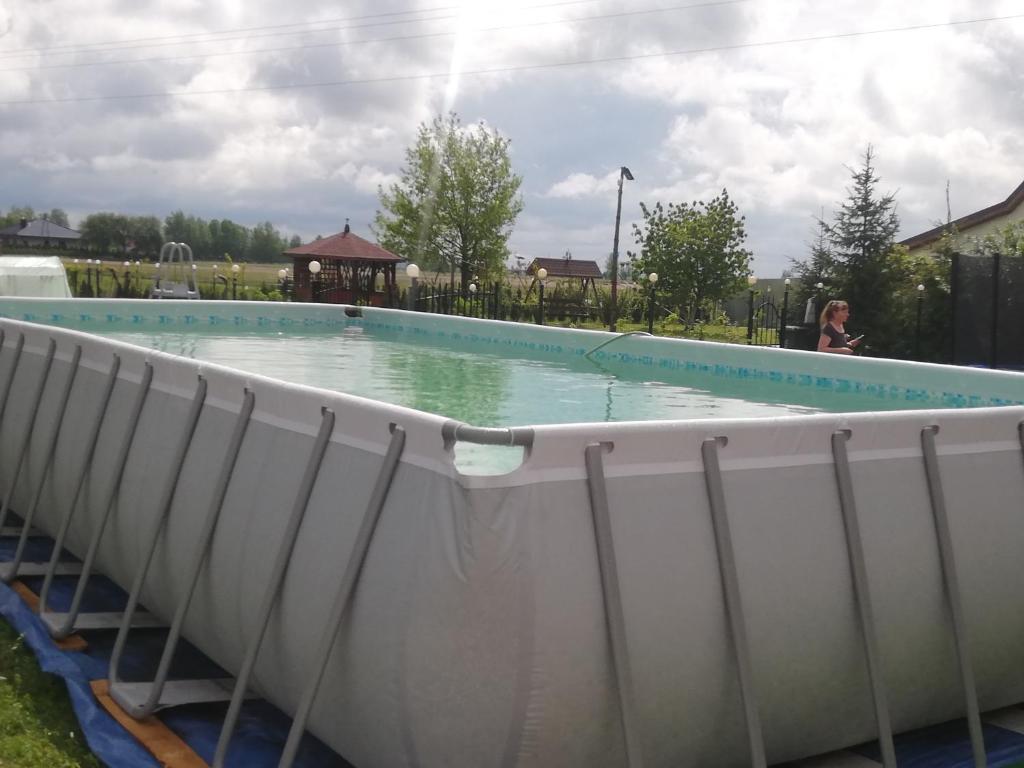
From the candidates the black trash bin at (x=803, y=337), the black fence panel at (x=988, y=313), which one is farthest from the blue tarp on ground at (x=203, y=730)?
the black trash bin at (x=803, y=337)

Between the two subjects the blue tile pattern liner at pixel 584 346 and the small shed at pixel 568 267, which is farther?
the small shed at pixel 568 267

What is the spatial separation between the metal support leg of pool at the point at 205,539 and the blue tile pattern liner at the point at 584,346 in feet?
13.3

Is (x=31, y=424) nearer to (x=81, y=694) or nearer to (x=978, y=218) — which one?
(x=81, y=694)

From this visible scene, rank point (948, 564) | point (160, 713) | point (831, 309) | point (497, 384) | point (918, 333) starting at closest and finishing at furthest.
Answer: point (948, 564) < point (160, 713) < point (497, 384) < point (831, 309) < point (918, 333)

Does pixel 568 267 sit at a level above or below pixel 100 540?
above

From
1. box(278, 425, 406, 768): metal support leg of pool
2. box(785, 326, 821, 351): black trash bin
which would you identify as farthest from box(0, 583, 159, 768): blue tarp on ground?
box(785, 326, 821, 351): black trash bin

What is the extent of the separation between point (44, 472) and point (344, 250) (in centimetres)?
3595

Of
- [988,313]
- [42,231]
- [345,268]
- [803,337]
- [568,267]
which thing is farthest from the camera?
[42,231]

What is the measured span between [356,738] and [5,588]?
106 inches

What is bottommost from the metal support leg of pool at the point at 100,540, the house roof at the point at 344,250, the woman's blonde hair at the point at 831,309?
the metal support leg of pool at the point at 100,540

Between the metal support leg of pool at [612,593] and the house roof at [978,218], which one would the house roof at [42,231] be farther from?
the metal support leg of pool at [612,593]

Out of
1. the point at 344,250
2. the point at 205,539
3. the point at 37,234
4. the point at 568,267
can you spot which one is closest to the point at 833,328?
the point at 205,539

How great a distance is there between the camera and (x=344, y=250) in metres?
40.4

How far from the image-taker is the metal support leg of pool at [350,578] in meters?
2.65
